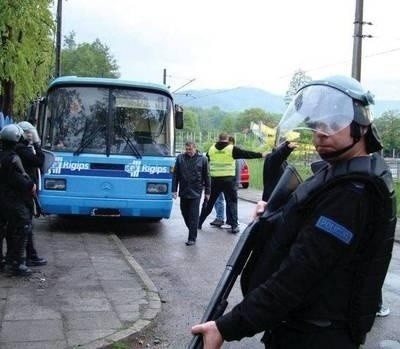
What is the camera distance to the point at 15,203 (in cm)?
704

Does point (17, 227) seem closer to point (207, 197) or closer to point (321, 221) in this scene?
point (207, 197)

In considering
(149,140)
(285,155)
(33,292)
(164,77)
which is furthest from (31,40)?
(164,77)

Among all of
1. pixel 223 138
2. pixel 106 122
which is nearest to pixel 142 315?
pixel 106 122

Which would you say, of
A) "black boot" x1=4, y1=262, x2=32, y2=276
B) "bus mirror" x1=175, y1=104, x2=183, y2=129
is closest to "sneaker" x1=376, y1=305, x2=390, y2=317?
"black boot" x1=4, y1=262, x2=32, y2=276

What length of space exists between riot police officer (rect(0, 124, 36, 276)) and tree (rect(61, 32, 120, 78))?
3100 inches

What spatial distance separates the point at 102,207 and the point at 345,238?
28.2 ft

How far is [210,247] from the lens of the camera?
32.6ft

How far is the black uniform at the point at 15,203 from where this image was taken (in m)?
7.02

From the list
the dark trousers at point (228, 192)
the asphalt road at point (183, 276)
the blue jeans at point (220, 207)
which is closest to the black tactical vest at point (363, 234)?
the asphalt road at point (183, 276)

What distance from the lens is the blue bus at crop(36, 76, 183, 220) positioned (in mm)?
10188

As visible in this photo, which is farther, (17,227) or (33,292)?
(17,227)

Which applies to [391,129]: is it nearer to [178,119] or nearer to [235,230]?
[235,230]

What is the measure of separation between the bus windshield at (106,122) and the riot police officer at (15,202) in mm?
3236

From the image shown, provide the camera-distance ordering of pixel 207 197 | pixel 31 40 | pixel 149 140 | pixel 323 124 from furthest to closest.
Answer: pixel 207 197, pixel 149 140, pixel 31 40, pixel 323 124
